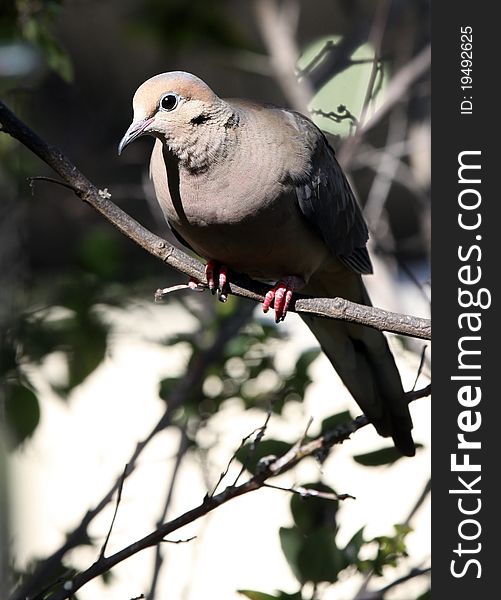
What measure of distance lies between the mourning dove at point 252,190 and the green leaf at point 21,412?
0.69m

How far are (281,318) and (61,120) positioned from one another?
10.6ft

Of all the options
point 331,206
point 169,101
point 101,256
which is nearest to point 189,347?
point 101,256

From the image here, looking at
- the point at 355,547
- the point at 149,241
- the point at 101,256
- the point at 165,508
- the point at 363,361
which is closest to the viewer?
the point at 149,241

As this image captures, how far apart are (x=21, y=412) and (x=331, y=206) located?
3.79 feet

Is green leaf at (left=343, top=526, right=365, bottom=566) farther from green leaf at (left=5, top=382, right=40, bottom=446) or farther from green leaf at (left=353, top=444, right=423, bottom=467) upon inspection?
green leaf at (left=5, top=382, right=40, bottom=446)

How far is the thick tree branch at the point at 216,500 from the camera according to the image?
73.7 inches

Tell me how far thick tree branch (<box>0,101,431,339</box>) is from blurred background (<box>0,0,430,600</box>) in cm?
48

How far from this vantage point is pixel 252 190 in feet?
8.33

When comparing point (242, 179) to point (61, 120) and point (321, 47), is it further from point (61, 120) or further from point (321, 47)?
point (61, 120)

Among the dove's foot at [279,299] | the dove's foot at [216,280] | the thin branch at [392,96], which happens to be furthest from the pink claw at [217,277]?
the thin branch at [392,96]

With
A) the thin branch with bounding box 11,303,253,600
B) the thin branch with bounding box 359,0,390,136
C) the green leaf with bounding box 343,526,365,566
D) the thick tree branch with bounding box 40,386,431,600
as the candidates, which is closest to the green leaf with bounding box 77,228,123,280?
the thin branch with bounding box 11,303,253,600

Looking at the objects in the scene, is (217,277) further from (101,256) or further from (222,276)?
(101,256)

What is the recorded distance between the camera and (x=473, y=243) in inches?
88.6

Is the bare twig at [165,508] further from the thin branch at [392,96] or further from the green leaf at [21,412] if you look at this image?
the thin branch at [392,96]
